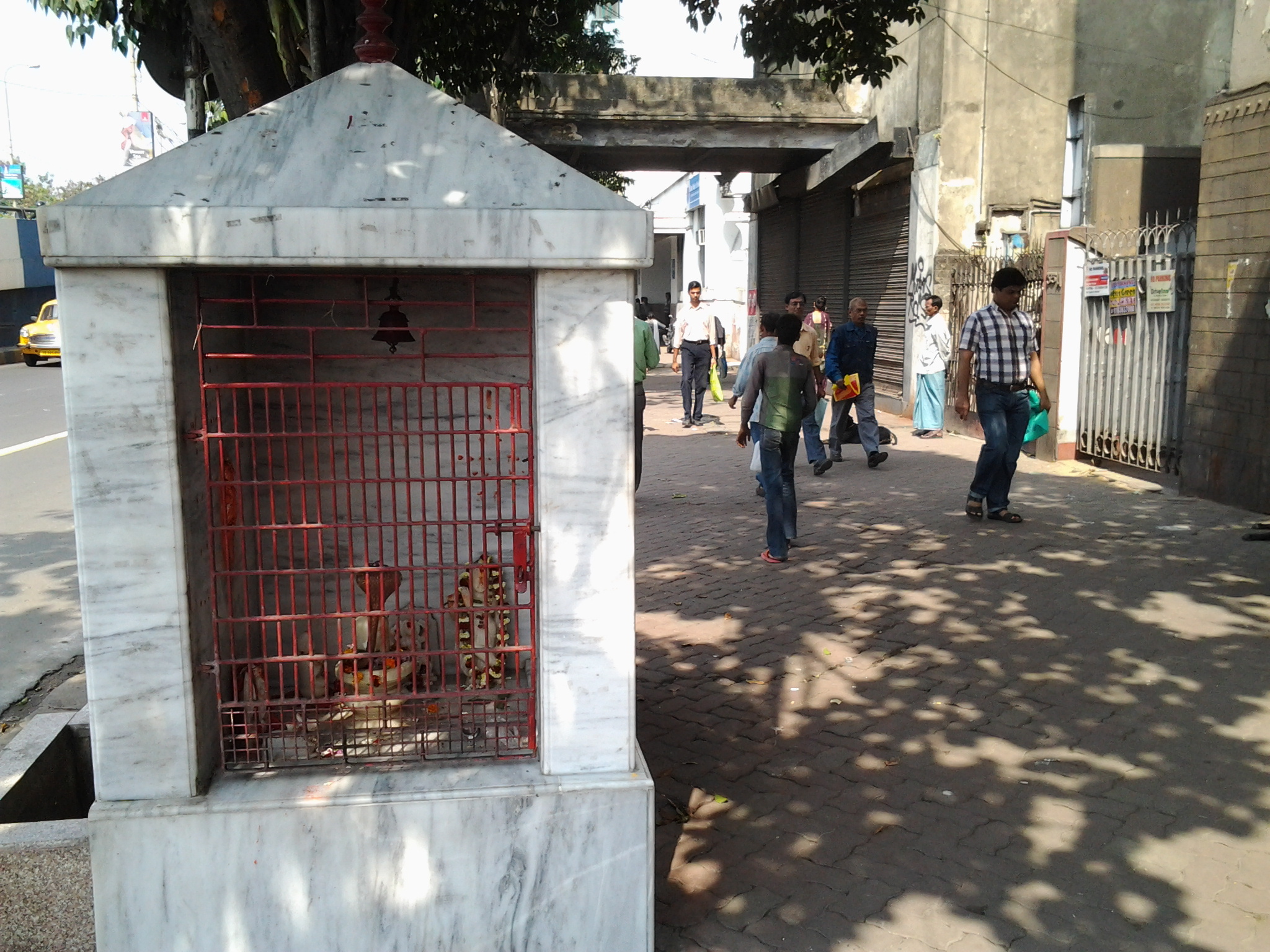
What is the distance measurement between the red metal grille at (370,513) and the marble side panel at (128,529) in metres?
0.23

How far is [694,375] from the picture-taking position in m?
15.5

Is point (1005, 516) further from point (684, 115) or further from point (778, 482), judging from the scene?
Answer: point (684, 115)

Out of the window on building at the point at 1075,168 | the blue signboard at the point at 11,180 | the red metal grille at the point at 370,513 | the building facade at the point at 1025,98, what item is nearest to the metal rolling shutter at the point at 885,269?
the building facade at the point at 1025,98

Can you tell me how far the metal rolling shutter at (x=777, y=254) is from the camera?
2273 cm

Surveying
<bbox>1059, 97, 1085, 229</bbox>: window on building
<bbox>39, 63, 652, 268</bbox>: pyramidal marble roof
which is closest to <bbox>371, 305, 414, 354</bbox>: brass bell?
<bbox>39, 63, 652, 268</bbox>: pyramidal marble roof

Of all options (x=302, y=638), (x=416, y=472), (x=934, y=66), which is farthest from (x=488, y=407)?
(x=934, y=66)

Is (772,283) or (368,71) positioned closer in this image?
(368,71)

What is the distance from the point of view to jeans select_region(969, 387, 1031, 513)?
26.9 feet

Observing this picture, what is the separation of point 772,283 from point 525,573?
71.2 ft

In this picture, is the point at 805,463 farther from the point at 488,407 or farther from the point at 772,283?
the point at 772,283

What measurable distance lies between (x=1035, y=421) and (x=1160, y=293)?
184 centimetres

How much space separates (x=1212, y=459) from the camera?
885 cm

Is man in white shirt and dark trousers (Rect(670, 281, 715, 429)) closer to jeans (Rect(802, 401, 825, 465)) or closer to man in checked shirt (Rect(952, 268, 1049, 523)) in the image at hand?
jeans (Rect(802, 401, 825, 465))

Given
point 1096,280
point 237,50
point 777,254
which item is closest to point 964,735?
point 237,50
